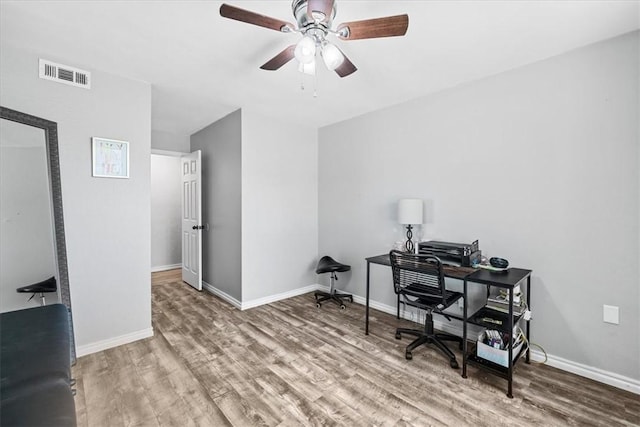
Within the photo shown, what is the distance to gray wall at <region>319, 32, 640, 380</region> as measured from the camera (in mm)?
2012

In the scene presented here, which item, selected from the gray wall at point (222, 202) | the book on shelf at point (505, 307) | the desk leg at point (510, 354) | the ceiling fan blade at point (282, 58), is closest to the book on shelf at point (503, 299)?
the book on shelf at point (505, 307)

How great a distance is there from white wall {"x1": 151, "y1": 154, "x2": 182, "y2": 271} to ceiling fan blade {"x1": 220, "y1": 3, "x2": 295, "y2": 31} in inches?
192

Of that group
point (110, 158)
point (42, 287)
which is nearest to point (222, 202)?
point (110, 158)

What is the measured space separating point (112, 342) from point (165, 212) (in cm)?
368

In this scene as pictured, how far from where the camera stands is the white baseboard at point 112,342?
242 cm

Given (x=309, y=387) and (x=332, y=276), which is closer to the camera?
(x=309, y=387)

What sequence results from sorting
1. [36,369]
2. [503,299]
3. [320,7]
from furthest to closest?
1. [503,299]
2. [320,7]
3. [36,369]

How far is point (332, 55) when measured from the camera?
174 cm

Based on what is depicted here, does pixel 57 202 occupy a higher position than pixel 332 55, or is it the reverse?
pixel 332 55

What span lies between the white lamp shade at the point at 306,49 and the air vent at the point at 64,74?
201cm

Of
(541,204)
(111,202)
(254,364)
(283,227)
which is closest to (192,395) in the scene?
(254,364)

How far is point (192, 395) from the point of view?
1.94m

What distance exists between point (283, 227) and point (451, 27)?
9.49 ft

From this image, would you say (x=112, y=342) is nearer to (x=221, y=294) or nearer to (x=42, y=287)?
(x=42, y=287)
